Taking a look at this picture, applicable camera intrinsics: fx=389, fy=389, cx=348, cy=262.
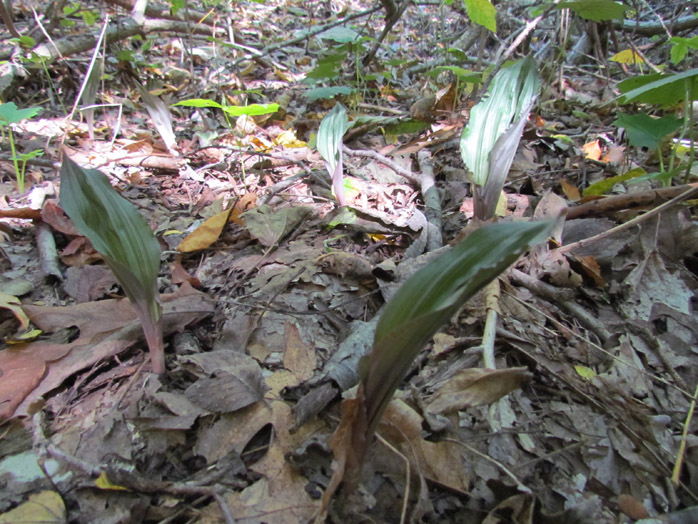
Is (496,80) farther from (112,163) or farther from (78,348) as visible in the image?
(112,163)

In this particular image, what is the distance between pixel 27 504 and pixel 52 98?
396 cm

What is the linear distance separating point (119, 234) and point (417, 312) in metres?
0.82

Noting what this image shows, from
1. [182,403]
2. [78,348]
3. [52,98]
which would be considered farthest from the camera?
[52,98]

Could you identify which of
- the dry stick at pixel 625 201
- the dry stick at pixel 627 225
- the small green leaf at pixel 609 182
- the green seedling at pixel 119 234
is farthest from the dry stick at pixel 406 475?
the small green leaf at pixel 609 182

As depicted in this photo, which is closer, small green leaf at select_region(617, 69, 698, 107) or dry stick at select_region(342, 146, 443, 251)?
small green leaf at select_region(617, 69, 698, 107)

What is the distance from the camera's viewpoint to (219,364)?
3.56ft

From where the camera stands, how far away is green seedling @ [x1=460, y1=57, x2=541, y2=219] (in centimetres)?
158

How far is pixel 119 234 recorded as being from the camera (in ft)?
3.33

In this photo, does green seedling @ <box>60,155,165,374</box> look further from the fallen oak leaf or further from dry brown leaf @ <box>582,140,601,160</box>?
dry brown leaf @ <box>582,140,601,160</box>

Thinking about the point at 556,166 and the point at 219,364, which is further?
the point at 556,166

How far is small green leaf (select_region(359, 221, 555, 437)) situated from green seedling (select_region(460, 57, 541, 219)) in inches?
43.3

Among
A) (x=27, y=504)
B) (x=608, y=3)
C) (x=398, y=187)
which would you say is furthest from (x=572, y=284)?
(x=608, y=3)

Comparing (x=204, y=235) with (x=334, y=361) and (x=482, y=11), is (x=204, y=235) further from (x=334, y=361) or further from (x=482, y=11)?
(x=482, y=11)

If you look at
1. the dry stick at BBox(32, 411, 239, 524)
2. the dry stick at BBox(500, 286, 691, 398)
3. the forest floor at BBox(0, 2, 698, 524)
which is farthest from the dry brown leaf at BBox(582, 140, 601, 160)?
the dry stick at BBox(32, 411, 239, 524)
